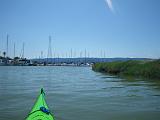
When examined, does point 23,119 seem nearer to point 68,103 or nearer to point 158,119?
point 68,103

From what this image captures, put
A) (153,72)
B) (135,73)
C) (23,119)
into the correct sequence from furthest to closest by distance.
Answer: (135,73) → (153,72) → (23,119)

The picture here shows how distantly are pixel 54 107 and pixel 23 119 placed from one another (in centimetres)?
350

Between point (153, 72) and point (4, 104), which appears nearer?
point (4, 104)

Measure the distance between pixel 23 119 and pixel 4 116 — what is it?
115cm

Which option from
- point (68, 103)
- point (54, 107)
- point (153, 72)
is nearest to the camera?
point (54, 107)

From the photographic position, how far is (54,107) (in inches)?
661

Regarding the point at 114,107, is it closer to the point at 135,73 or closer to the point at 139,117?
the point at 139,117

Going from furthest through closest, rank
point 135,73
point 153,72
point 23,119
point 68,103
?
1. point 135,73
2. point 153,72
3. point 68,103
4. point 23,119

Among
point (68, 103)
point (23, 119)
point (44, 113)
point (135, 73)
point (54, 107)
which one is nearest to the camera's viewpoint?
point (44, 113)

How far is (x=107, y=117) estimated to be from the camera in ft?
46.7

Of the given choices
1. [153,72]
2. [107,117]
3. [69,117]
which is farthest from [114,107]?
[153,72]

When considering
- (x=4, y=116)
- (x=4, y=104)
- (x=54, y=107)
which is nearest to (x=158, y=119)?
(x=54, y=107)

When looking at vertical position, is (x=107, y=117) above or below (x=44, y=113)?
below

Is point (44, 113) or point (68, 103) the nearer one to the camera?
point (44, 113)
